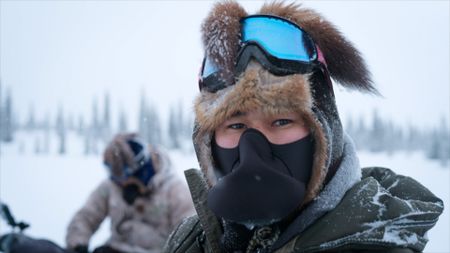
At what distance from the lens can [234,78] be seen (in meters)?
1.42

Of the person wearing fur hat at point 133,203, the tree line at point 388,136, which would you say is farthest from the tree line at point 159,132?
the person wearing fur hat at point 133,203

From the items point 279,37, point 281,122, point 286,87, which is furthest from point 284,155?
point 279,37

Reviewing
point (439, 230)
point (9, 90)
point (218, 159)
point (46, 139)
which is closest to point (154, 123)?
point (46, 139)

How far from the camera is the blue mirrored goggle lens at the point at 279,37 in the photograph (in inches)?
56.0

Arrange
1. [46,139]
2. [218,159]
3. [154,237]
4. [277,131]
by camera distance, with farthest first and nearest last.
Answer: [46,139] → [154,237] → [218,159] → [277,131]

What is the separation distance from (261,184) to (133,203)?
2.87 m

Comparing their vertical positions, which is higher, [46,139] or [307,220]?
[307,220]

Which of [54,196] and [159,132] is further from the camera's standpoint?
[159,132]

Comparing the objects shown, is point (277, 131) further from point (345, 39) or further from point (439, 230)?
point (439, 230)

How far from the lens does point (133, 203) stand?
3.86 metres

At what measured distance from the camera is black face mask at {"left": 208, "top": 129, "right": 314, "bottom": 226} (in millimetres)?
1215

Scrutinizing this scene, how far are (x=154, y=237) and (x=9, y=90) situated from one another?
4850 cm

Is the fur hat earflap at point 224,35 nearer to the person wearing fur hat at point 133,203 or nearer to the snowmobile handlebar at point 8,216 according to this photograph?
the snowmobile handlebar at point 8,216

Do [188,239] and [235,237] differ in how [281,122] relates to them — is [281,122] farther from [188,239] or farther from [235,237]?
[188,239]
